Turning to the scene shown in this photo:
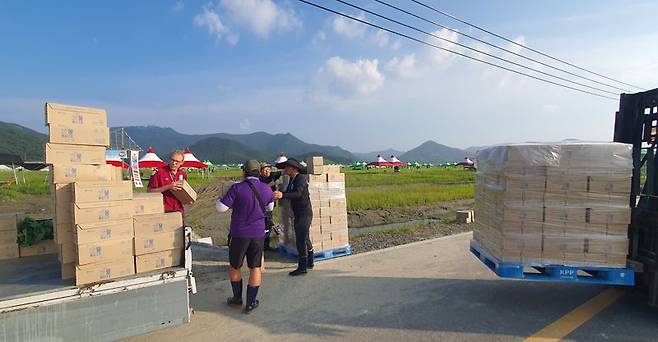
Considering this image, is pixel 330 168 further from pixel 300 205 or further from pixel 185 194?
pixel 185 194

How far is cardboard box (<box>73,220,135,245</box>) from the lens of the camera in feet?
11.4

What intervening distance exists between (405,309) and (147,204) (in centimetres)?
313

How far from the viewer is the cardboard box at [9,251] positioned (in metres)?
4.41

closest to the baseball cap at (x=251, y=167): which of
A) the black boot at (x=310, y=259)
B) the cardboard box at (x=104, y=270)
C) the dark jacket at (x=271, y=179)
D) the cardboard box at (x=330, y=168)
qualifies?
the cardboard box at (x=104, y=270)

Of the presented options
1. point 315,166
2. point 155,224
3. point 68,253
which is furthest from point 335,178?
point 68,253

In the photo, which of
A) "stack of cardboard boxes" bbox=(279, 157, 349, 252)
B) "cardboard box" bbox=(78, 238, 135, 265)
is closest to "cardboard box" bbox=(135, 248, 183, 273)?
"cardboard box" bbox=(78, 238, 135, 265)

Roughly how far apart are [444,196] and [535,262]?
15826 millimetres

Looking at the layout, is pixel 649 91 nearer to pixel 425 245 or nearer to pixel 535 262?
pixel 535 262

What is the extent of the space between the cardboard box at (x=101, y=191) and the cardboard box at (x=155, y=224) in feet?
0.89

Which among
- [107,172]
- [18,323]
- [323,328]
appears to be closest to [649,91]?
[323,328]

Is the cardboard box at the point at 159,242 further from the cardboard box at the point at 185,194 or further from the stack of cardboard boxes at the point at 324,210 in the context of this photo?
the stack of cardboard boxes at the point at 324,210

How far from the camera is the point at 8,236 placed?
441 centimetres

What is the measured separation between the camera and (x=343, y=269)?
20.2ft

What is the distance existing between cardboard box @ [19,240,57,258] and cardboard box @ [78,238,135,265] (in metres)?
1.68
